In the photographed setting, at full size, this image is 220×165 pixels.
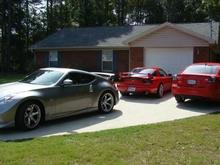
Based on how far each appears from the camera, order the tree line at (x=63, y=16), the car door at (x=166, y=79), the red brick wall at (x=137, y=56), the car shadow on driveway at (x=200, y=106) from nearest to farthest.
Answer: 1. the car shadow on driveway at (x=200, y=106)
2. the car door at (x=166, y=79)
3. the red brick wall at (x=137, y=56)
4. the tree line at (x=63, y=16)

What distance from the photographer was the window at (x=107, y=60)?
2948cm

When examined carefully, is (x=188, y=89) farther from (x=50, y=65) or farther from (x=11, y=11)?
(x=11, y=11)

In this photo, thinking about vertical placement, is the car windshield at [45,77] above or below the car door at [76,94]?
above

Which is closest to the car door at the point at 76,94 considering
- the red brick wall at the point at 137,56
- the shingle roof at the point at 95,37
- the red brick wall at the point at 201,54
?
the red brick wall at the point at 201,54

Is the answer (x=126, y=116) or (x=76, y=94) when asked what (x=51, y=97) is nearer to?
(x=76, y=94)

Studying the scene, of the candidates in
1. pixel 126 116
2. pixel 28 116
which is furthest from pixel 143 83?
pixel 28 116

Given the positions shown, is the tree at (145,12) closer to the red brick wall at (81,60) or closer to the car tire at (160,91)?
the red brick wall at (81,60)

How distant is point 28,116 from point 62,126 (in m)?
0.99

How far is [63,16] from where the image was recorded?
1998 inches

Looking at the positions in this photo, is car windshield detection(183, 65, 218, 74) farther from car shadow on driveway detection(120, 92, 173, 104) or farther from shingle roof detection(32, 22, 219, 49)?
shingle roof detection(32, 22, 219, 49)

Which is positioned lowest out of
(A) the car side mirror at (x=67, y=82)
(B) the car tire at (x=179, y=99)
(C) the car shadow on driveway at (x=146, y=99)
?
(C) the car shadow on driveway at (x=146, y=99)

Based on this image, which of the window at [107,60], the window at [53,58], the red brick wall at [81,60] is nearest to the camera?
the window at [107,60]

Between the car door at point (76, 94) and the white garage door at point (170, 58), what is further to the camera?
the white garage door at point (170, 58)

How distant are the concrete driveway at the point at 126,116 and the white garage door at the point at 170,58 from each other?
343 inches
